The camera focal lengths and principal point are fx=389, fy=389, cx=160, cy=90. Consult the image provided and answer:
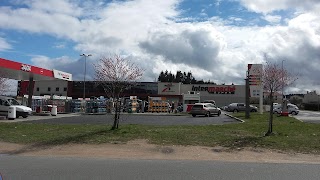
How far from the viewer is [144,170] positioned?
977cm

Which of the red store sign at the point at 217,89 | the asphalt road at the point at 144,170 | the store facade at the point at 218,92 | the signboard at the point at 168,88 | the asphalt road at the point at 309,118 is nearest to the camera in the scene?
the asphalt road at the point at 144,170

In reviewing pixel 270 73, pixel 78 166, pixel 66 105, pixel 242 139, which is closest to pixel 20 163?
pixel 78 166

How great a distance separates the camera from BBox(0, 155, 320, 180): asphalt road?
8875mm

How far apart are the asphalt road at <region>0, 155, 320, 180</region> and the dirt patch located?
1.35m

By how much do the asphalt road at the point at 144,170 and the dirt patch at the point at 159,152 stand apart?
1.35 meters

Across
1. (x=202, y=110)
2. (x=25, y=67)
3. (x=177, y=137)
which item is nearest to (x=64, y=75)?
(x=25, y=67)

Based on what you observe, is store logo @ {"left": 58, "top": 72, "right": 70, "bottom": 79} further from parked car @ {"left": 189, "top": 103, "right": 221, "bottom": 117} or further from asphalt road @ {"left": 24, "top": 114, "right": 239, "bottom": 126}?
parked car @ {"left": 189, "top": 103, "right": 221, "bottom": 117}

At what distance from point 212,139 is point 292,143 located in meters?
3.18

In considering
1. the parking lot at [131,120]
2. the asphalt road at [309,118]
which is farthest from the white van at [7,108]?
the asphalt road at [309,118]

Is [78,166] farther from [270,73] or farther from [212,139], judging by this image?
[270,73]

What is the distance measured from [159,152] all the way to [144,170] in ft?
13.5

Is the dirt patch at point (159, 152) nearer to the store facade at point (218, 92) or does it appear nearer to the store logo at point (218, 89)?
the store facade at point (218, 92)

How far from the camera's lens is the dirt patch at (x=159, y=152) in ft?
42.3

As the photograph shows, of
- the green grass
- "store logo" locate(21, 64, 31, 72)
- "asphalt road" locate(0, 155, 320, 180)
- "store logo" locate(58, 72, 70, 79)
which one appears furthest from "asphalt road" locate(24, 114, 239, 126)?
"asphalt road" locate(0, 155, 320, 180)
